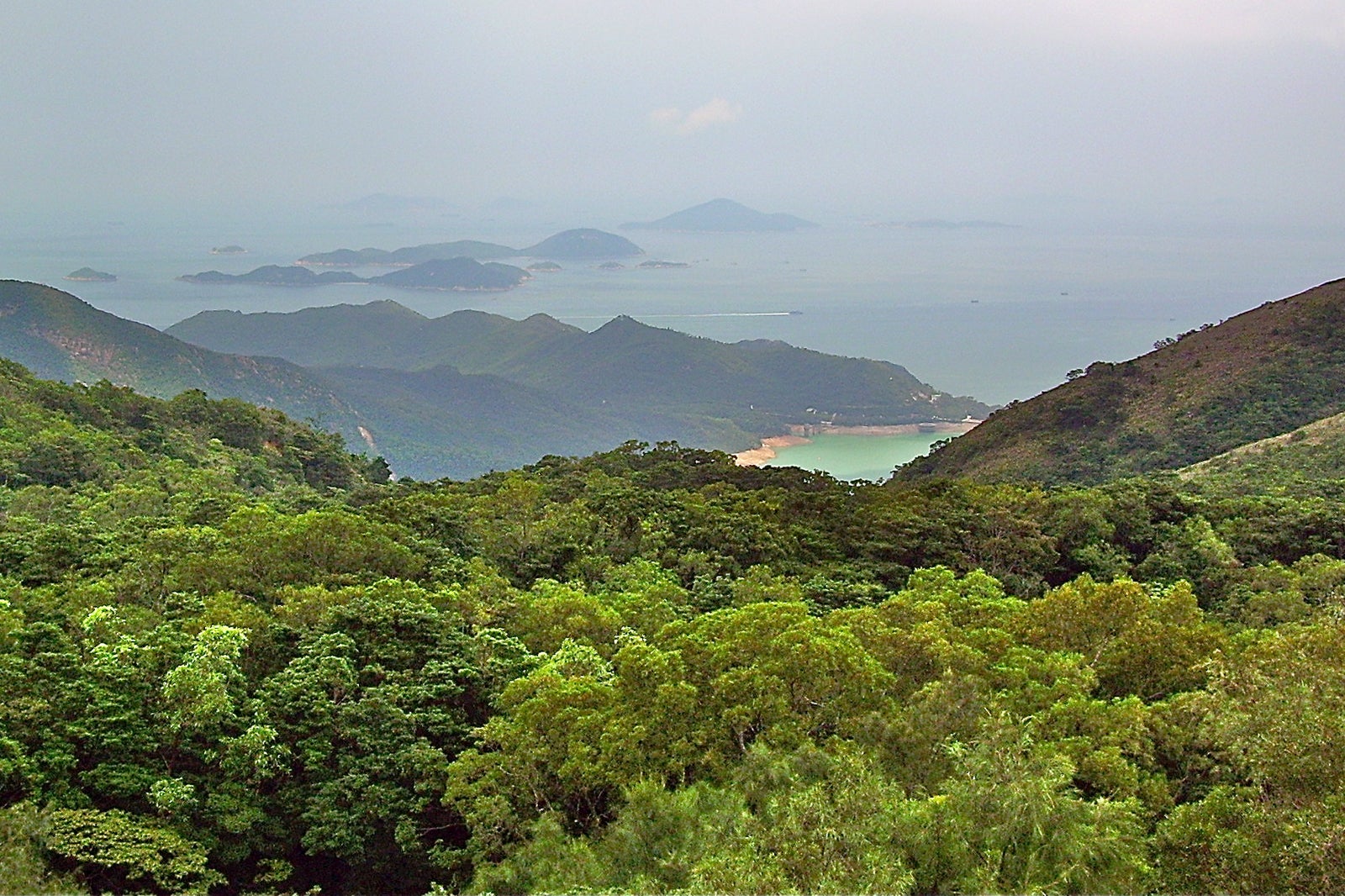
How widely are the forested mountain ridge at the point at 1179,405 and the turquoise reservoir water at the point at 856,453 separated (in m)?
22.8

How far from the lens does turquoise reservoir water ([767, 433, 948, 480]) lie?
245ft

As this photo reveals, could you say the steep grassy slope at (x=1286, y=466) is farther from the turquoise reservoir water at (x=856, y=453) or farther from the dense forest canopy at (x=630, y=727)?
the turquoise reservoir water at (x=856, y=453)

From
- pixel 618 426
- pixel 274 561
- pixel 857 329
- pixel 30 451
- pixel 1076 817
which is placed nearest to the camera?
pixel 1076 817

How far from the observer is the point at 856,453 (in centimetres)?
8388

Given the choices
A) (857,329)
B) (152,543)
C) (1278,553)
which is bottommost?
(1278,553)

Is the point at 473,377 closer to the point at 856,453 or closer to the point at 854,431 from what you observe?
the point at 854,431

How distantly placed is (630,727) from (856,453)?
76190 mm

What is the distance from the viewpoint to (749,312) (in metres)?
172

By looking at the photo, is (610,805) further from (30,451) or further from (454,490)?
(30,451)

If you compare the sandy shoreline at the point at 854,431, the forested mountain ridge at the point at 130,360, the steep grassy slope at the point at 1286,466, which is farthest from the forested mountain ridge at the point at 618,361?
the steep grassy slope at the point at 1286,466

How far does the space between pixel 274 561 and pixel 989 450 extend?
35830mm

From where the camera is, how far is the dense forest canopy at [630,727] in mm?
7047

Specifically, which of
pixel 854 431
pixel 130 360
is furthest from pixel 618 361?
pixel 130 360

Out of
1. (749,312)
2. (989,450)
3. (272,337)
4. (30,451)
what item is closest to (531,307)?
(749,312)
